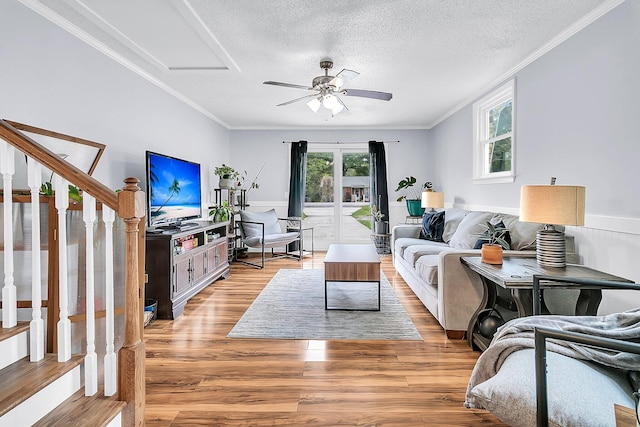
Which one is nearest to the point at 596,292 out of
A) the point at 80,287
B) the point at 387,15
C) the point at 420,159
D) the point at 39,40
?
the point at 387,15

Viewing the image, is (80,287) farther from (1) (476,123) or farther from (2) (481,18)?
(1) (476,123)

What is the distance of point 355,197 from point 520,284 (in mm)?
4868

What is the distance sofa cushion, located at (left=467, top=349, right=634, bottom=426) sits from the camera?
107 cm

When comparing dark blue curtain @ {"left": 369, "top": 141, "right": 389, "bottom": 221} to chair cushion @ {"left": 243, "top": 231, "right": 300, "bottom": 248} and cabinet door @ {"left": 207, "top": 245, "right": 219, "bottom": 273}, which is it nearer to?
chair cushion @ {"left": 243, "top": 231, "right": 300, "bottom": 248}

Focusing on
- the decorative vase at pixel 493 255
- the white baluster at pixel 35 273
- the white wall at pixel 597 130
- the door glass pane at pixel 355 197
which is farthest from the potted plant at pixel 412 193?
the white baluster at pixel 35 273

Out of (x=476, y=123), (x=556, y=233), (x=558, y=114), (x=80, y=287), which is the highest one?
(x=476, y=123)

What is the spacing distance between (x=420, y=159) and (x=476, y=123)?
2057 mm

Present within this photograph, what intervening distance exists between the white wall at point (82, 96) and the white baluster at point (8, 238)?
39.4 inches

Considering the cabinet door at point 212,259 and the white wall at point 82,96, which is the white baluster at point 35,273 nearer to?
the white wall at point 82,96

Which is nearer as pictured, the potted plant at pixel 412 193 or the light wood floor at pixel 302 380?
the light wood floor at pixel 302 380

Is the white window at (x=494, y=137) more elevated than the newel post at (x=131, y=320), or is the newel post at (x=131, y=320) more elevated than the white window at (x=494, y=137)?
the white window at (x=494, y=137)

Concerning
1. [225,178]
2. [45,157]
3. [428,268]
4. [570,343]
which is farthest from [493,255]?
[225,178]

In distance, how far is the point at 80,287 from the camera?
1.78m

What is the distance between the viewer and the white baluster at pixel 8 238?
4.79 ft
